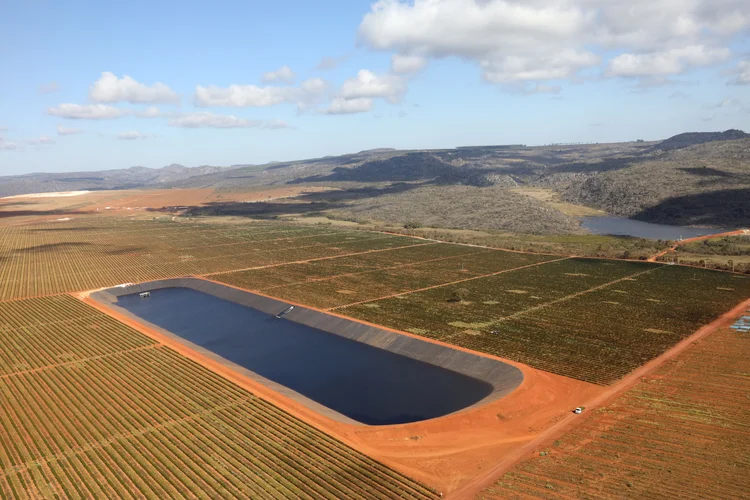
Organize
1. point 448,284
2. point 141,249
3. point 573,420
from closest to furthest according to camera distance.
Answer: point 573,420 → point 448,284 → point 141,249

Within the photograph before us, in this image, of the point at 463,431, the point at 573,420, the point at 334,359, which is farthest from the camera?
the point at 334,359

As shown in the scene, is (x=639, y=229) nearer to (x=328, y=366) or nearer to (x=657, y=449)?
(x=328, y=366)

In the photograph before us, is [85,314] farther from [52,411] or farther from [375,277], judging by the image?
[375,277]

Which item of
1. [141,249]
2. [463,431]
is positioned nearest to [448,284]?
[463,431]

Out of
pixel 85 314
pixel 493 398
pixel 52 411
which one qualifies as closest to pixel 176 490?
pixel 52 411

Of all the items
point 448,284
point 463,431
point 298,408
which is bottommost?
point 463,431

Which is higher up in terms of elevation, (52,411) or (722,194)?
(722,194)
